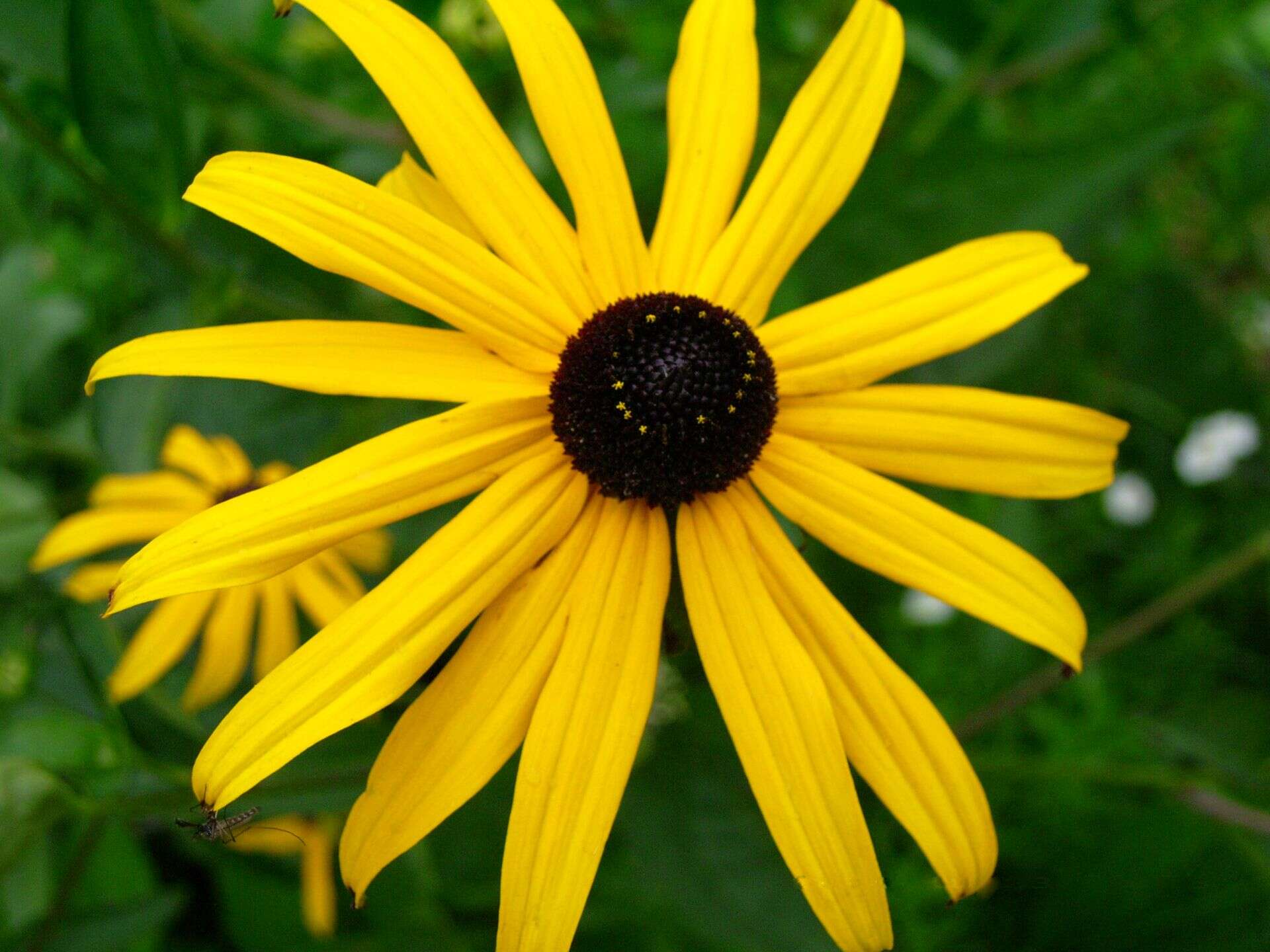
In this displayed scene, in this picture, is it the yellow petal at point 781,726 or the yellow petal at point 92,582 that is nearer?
the yellow petal at point 781,726

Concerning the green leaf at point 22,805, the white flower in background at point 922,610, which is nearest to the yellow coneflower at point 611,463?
the green leaf at point 22,805

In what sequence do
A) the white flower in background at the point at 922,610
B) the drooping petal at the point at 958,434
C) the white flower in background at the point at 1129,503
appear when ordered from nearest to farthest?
1. the drooping petal at the point at 958,434
2. the white flower in background at the point at 922,610
3. the white flower in background at the point at 1129,503

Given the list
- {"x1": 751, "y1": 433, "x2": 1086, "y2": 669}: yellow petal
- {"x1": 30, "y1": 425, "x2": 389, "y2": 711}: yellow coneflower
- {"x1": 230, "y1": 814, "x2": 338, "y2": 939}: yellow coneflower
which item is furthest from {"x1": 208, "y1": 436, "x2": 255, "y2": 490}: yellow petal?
{"x1": 751, "y1": 433, "x2": 1086, "y2": 669}: yellow petal

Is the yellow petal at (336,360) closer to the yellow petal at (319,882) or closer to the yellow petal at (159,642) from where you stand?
the yellow petal at (159,642)

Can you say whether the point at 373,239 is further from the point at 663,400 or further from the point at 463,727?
the point at 463,727

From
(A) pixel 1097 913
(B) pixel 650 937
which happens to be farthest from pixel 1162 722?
(B) pixel 650 937

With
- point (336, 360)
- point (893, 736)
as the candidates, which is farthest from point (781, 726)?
point (336, 360)

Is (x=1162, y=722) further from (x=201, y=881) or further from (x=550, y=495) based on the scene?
(x=201, y=881)

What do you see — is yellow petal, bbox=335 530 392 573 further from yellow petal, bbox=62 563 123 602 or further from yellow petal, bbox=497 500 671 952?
yellow petal, bbox=497 500 671 952
